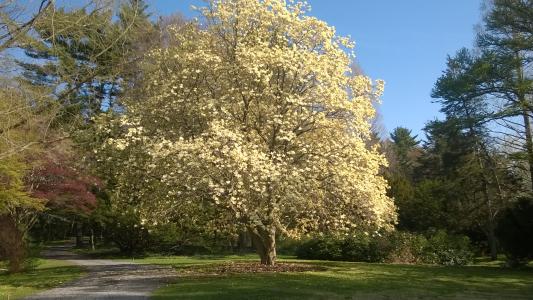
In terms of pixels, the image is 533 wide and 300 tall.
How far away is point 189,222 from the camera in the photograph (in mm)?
19250

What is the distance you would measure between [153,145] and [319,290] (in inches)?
233

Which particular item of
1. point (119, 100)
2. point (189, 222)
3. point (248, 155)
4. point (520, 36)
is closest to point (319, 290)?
point (248, 155)

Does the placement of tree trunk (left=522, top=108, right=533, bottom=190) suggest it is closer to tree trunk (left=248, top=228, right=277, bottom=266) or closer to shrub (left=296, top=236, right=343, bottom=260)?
shrub (left=296, top=236, right=343, bottom=260)

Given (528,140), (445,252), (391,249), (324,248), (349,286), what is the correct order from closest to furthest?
(349,286) → (528,140) → (391,249) → (445,252) → (324,248)

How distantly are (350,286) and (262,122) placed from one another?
577 centimetres

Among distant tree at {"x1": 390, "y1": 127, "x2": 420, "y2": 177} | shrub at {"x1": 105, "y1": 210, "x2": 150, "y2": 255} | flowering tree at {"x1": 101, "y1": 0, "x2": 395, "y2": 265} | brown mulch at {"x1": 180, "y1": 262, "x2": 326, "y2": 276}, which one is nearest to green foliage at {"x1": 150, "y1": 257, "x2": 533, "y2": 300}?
brown mulch at {"x1": 180, "y1": 262, "x2": 326, "y2": 276}

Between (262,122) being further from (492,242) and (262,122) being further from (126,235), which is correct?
(492,242)

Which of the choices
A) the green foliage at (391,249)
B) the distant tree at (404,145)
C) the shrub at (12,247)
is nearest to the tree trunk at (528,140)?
the green foliage at (391,249)

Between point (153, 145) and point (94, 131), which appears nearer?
point (153, 145)

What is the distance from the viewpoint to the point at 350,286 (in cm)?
1338

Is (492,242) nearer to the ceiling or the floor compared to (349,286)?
nearer to the ceiling

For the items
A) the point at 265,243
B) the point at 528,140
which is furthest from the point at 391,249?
the point at 265,243

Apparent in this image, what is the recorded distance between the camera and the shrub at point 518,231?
64.1ft

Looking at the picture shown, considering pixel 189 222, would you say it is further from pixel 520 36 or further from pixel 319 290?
pixel 520 36
